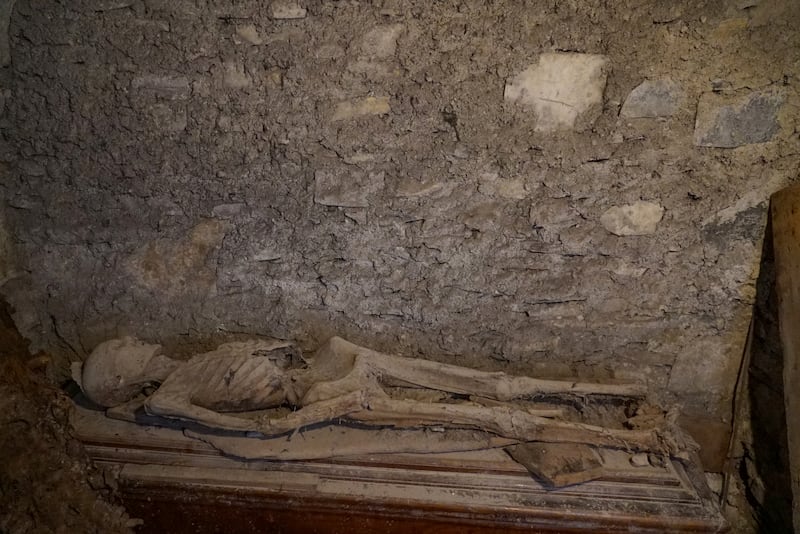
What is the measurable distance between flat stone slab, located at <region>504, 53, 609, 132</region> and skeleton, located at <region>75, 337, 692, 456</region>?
1058 mm

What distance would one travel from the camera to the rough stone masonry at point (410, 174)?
75.7 inches

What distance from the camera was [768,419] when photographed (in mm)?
2225

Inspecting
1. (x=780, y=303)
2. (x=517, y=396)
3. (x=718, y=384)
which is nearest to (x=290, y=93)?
(x=517, y=396)

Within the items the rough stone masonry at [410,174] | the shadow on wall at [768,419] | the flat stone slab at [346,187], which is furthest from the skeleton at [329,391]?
the flat stone slab at [346,187]

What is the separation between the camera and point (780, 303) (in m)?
1.97

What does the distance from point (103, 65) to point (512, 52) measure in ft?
5.32

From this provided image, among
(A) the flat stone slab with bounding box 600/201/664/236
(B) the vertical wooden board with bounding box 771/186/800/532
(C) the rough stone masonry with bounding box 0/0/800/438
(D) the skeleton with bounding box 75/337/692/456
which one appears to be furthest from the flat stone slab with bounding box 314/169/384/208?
(B) the vertical wooden board with bounding box 771/186/800/532

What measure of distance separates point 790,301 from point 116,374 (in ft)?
8.66

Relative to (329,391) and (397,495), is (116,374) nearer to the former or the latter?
(329,391)

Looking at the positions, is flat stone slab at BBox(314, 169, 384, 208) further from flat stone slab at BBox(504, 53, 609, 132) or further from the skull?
the skull

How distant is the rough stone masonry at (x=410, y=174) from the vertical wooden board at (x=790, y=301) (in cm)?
10

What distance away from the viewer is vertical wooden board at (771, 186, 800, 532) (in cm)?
191

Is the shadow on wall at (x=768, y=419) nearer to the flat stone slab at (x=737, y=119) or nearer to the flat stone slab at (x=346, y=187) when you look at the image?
the flat stone slab at (x=737, y=119)

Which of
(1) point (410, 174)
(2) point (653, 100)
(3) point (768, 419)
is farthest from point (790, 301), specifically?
(1) point (410, 174)
